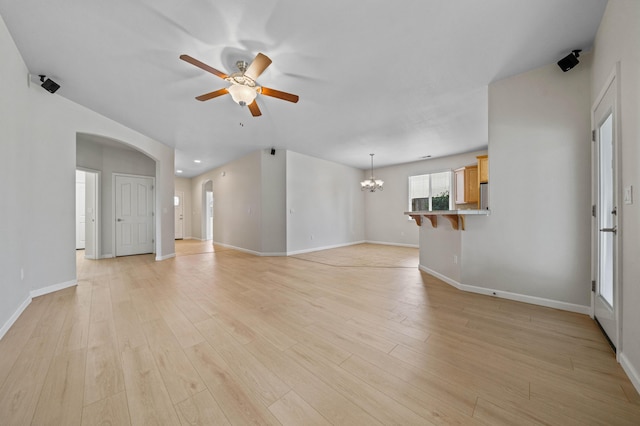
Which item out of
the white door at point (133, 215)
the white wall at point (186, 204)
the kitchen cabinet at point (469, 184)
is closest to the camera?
the kitchen cabinet at point (469, 184)

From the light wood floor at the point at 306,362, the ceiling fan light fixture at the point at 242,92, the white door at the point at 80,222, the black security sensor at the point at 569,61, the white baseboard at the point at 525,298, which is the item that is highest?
the black security sensor at the point at 569,61

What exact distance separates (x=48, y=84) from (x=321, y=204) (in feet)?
17.8

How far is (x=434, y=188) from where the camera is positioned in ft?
22.9

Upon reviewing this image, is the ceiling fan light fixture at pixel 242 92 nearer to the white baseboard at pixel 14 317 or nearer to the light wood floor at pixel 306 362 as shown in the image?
the light wood floor at pixel 306 362

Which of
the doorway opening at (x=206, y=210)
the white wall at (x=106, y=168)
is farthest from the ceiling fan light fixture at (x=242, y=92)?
the doorway opening at (x=206, y=210)

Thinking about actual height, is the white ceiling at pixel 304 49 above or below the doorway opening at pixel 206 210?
above

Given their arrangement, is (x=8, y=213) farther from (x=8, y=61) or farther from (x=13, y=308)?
(x=8, y=61)

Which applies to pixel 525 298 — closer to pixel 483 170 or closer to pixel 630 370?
pixel 630 370

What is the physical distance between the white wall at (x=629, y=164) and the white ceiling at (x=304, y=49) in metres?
0.51

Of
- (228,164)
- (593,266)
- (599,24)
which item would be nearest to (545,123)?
(599,24)

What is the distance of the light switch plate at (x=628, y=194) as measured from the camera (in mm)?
1438

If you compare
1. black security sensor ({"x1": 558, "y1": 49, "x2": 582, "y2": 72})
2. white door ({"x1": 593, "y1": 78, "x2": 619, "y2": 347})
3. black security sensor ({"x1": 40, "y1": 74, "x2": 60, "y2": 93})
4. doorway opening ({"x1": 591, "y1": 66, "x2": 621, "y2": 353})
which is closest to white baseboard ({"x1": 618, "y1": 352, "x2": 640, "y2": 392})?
doorway opening ({"x1": 591, "y1": 66, "x2": 621, "y2": 353})

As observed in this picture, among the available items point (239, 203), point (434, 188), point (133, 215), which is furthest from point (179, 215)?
point (434, 188)

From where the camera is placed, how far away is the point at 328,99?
131 inches
